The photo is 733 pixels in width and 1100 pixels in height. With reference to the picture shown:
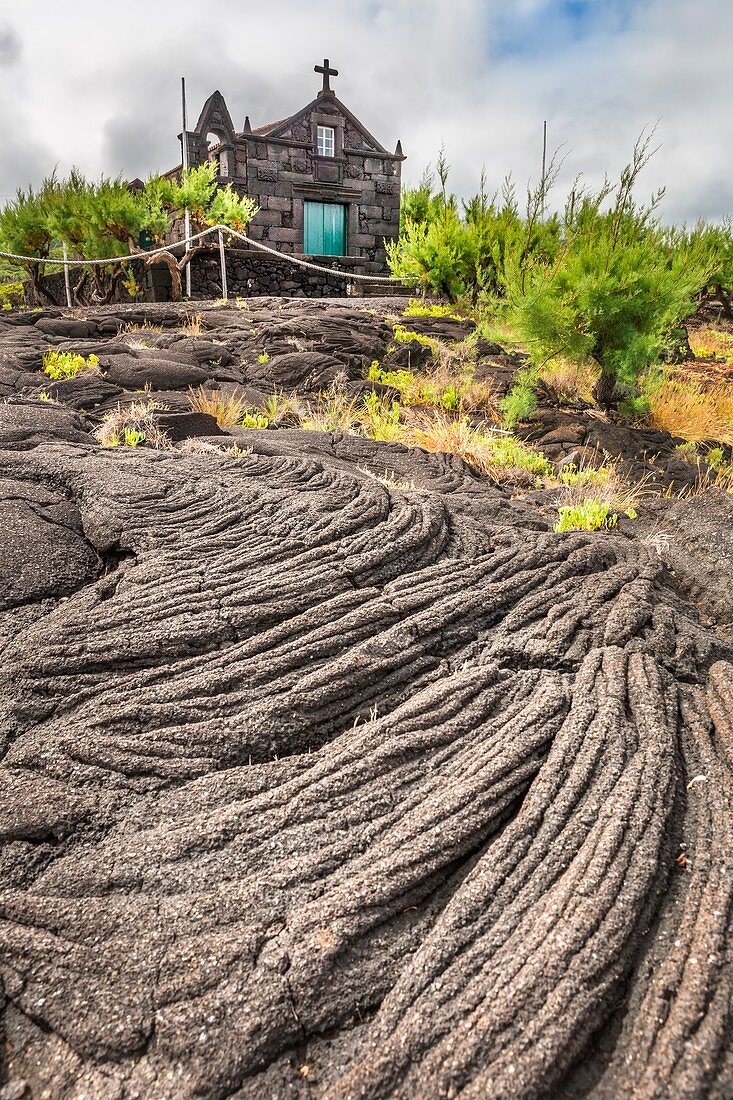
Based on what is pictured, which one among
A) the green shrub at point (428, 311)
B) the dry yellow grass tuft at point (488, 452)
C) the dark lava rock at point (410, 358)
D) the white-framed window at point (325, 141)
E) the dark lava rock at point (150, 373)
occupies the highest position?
the white-framed window at point (325, 141)

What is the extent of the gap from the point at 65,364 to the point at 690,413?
305 inches

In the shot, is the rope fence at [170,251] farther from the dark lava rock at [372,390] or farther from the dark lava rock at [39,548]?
the dark lava rock at [39,548]

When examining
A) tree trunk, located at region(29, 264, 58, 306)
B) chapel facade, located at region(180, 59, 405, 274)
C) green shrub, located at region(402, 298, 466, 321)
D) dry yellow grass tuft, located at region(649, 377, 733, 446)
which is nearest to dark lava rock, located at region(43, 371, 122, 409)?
dry yellow grass tuft, located at region(649, 377, 733, 446)

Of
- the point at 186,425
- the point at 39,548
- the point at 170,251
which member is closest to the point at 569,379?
the point at 186,425

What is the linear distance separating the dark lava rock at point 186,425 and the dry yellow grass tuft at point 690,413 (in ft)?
18.6

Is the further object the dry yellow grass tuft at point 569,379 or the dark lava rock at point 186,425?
the dry yellow grass tuft at point 569,379

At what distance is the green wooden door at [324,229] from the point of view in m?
24.6

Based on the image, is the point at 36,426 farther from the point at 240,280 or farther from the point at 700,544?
the point at 240,280

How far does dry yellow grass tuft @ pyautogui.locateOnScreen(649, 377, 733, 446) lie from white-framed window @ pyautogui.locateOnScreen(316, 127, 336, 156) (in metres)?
18.7

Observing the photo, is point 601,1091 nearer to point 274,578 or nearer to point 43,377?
point 274,578

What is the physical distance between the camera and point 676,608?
142 inches

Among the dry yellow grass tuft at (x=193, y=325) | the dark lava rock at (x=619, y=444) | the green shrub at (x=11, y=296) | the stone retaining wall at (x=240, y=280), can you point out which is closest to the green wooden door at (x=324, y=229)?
the stone retaining wall at (x=240, y=280)

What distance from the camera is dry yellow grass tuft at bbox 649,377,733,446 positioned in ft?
29.1

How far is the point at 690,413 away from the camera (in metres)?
9.22
